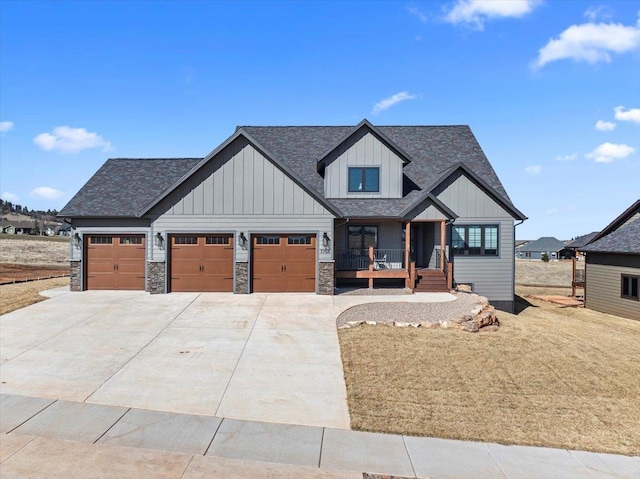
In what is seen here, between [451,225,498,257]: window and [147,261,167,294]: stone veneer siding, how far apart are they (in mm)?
13566

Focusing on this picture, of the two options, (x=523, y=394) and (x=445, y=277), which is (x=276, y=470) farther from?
(x=445, y=277)

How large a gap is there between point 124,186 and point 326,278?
36.4 ft

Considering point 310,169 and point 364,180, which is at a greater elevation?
point 310,169

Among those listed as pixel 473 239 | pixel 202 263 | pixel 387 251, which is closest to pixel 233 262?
pixel 202 263

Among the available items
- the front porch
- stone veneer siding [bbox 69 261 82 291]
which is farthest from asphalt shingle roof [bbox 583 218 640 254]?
stone veneer siding [bbox 69 261 82 291]

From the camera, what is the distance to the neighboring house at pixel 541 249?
83.2 m

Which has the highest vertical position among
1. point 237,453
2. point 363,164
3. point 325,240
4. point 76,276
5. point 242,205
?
point 363,164

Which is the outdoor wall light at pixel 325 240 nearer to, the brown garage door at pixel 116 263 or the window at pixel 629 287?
the brown garage door at pixel 116 263

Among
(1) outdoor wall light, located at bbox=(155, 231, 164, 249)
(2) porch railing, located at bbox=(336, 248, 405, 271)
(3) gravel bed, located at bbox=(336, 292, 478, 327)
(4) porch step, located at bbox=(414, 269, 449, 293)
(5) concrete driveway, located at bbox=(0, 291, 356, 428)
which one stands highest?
(1) outdoor wall light, located at bbox=(155, 231, 164, 249)

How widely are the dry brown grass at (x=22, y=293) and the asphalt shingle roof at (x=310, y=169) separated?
3727 mm

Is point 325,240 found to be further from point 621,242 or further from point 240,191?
point 621,242

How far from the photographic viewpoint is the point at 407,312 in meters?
13.0

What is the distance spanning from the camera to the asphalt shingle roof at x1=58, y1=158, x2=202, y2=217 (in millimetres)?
16641

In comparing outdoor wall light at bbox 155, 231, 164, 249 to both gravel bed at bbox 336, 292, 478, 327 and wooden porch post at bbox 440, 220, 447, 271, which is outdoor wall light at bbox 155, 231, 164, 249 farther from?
wooden porch post at bbox 440, 220, 447, 271
